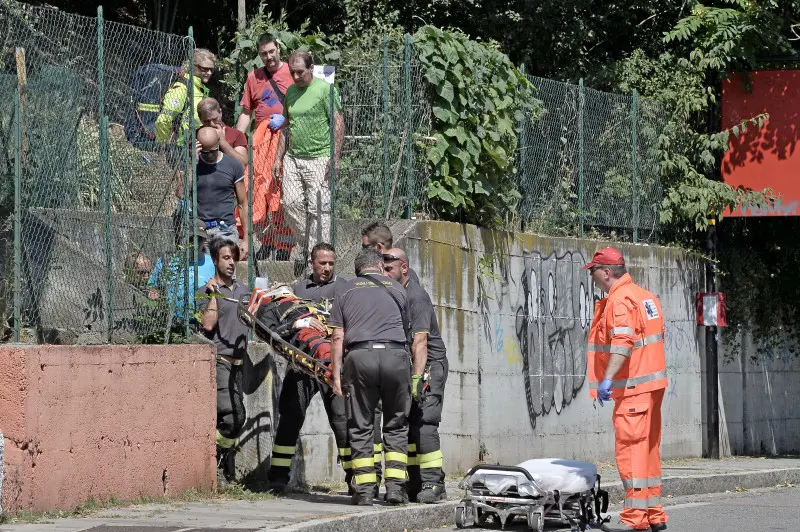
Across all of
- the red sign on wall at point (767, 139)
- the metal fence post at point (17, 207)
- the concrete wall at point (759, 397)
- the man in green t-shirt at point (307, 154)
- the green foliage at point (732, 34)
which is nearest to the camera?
the metal fence post at point (17, 207)

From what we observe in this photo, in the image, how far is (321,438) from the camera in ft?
41.4

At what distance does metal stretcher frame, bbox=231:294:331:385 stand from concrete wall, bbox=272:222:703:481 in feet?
4.40

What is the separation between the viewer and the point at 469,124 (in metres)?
15.0

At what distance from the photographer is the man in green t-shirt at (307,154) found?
1362cm

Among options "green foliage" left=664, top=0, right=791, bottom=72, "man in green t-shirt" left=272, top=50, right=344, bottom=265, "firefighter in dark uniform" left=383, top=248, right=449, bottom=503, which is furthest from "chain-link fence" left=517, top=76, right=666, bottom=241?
"firefighter in dark uniform" left=383, top=248, right=449, bottom=503

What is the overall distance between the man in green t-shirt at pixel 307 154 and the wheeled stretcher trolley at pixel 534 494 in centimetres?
369

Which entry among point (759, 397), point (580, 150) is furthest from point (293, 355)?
point (759, 397)

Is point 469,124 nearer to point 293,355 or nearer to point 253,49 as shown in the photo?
point 253,49

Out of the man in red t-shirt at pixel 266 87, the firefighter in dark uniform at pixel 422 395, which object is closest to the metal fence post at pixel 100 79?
the firefighter in dark uniform at pixel 422 395

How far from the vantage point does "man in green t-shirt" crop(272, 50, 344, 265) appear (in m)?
13.6

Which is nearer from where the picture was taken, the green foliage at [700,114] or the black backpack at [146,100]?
the black backpack at [146,100]

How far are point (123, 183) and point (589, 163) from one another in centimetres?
805

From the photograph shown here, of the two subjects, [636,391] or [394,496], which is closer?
[636,391]

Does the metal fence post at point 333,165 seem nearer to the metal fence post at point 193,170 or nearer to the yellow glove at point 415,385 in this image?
the metal fence post at point 193,170
